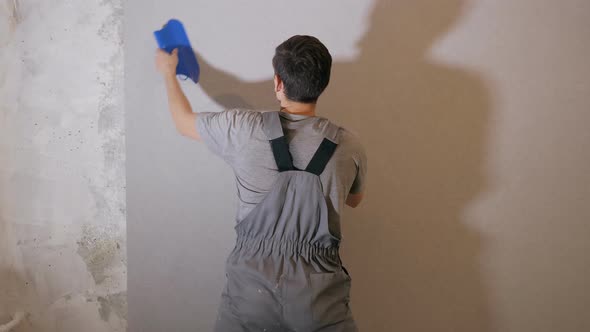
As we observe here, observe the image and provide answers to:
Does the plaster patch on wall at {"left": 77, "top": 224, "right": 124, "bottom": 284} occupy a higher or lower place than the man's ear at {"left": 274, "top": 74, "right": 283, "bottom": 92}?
lower

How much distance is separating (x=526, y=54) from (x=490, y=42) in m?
0.13

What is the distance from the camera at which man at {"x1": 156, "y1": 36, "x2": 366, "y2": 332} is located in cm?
117

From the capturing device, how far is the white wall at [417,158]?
1594 millimetres

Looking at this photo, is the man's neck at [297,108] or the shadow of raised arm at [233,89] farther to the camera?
the shadow of raised arm at [233,89]

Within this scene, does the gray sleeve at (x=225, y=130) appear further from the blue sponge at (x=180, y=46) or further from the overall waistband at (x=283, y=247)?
the blue sponge at (x=180, y=46)

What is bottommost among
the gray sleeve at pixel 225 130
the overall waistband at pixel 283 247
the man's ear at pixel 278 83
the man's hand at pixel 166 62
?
the overall waistband at pixel 283 247

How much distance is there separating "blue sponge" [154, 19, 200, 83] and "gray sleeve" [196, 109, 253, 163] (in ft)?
1.09

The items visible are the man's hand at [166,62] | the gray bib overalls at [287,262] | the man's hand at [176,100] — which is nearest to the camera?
the gray bib overalls at [287,262]

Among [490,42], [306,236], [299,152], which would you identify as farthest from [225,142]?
[490,42]

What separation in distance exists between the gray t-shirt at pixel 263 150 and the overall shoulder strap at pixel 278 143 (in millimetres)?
13

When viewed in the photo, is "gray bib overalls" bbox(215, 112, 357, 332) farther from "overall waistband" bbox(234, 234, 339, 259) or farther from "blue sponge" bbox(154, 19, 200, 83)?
"blue sponge" bbox(154, 19, 200, 83)

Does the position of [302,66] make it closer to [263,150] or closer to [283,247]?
[263,150]

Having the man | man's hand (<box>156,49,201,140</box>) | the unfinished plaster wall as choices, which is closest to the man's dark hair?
the man

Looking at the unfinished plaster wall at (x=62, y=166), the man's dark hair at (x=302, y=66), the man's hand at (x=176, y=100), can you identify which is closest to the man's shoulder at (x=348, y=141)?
the man's dark hair at (x=302, y=66)
